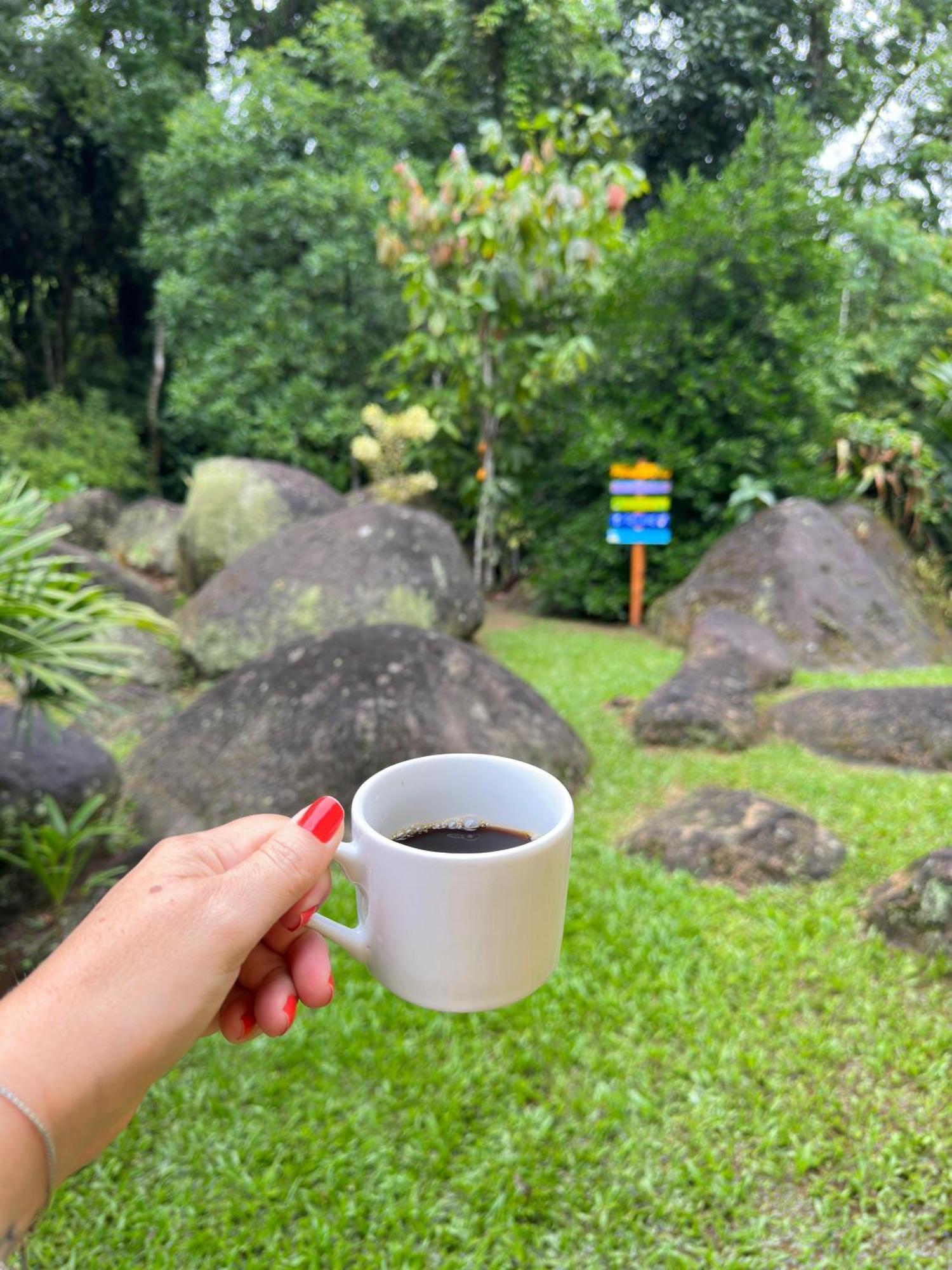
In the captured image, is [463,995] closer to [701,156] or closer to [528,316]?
[528,316]

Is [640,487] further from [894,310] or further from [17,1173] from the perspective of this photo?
[17,1173]

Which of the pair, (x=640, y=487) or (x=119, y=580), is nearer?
(x=119, y=580)

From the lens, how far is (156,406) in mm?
9953

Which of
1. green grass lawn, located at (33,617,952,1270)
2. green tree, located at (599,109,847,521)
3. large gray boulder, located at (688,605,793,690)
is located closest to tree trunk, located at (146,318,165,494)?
green tree, located at (599,109,847,521)

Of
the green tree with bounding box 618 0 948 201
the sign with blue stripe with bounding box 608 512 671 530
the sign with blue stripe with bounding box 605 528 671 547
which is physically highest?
the green tree with bounding box 618 0 948 201

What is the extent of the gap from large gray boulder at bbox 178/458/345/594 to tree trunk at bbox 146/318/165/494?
3481mm

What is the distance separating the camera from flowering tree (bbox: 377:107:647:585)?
19.7 ft

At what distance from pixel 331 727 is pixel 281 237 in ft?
23.2

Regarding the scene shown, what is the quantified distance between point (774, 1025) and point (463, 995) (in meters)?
1.53

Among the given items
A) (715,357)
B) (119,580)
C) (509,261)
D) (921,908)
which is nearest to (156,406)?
(119,580)

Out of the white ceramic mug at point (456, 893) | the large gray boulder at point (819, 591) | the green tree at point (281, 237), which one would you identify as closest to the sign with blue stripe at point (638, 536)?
the large gray boulder at point (819, 591)

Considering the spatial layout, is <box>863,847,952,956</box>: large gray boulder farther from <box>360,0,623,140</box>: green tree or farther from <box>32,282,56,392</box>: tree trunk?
<box>32,282,56,392</box>: tree trunk

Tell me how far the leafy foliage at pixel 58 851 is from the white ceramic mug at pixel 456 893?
1.92 m

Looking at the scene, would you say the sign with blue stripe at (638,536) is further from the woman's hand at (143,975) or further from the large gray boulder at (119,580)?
the woman's hand at (143,975)
